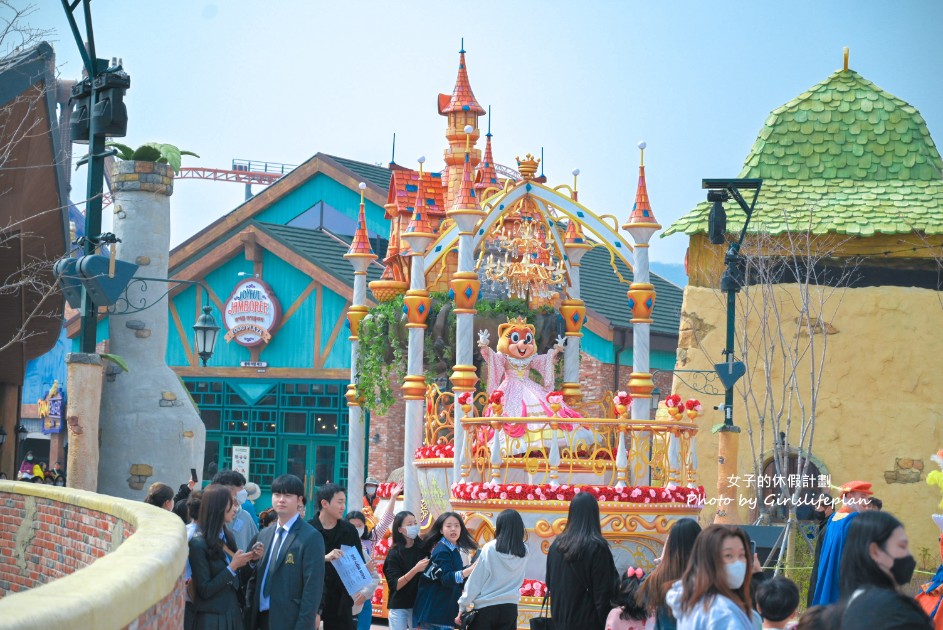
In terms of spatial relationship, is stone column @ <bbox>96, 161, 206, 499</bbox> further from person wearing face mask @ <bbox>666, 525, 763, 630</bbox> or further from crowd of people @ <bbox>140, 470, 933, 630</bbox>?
person wearing face mask @ <bbox>666, 525, 763, 630</bbox>

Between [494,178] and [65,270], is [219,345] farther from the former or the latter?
[65,270]

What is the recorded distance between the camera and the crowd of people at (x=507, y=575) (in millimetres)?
5445

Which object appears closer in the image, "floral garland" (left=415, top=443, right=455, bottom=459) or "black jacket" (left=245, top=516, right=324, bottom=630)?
"black jacket" (left=245, top=516, right=324, bottom=630)

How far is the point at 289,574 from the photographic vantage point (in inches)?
345

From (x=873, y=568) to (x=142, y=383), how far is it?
44.3 ft

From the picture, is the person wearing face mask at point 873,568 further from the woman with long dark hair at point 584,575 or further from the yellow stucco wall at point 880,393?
the yellow stucco wall at point 880,393

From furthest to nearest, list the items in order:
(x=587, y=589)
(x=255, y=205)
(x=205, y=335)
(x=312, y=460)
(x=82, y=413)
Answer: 1. (x=255, y=205)
2. (x=312, y=460)
3. (x=205, y=335)
4. (x=82, y=413)
5. (x=587, y=589)

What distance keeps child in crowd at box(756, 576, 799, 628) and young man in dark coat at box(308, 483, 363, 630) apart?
391 cm

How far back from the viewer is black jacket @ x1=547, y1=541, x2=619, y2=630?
8797 millimetres

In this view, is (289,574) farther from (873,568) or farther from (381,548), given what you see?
(381,548)

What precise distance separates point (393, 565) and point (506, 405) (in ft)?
18.1

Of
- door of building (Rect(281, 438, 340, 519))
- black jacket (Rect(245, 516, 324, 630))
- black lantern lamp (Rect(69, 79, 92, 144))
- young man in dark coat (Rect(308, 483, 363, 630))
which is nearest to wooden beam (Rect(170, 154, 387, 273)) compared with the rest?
door of building (Rect(281, 438, 340, 519))

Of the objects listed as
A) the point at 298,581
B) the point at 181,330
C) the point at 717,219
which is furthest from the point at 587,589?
the point at 181,330

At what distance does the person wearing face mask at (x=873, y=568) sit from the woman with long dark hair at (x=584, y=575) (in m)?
3.40
